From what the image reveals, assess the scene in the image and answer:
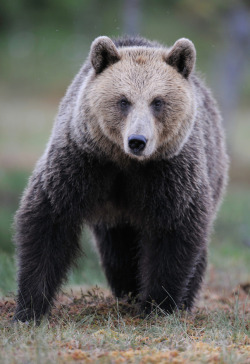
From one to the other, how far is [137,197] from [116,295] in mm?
2006

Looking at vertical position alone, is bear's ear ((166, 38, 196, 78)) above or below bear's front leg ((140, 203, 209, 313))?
above

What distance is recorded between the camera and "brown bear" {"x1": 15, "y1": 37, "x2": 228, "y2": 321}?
233 inches

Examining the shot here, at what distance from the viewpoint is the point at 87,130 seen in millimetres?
5984

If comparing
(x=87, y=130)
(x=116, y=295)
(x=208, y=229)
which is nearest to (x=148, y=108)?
(x=87, y=130)

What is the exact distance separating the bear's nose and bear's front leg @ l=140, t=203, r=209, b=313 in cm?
107

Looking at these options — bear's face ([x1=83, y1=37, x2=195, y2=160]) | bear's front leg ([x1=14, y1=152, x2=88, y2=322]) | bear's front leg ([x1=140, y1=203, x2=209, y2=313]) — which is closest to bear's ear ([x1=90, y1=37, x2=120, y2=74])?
bear's face ([x1=83, y1=37, x2=195, y2=160])

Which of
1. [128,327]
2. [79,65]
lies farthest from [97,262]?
[79,65]

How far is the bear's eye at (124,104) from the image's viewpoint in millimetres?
5816

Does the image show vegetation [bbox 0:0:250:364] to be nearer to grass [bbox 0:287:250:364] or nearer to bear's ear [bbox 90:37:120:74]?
grass [bbox 0:287:250:364]

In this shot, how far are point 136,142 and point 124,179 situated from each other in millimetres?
891

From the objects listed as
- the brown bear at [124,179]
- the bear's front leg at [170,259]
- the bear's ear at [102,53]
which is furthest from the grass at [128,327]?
the bear's ear at [102,53]

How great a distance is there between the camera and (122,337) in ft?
16.9

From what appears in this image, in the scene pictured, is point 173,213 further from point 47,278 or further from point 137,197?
point 47,278

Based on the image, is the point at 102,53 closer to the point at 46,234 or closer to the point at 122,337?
the point at 46,234
